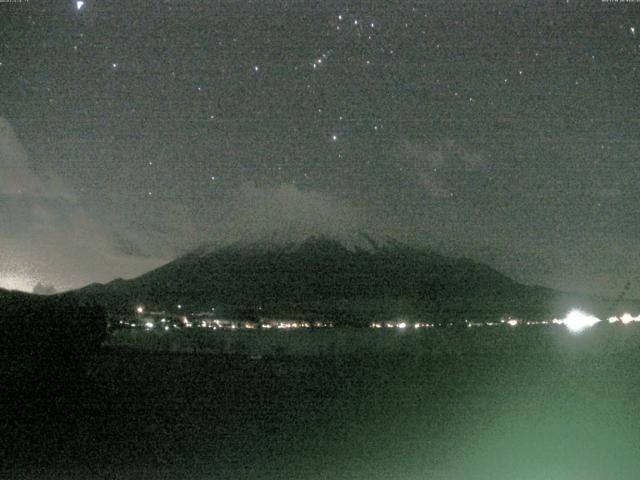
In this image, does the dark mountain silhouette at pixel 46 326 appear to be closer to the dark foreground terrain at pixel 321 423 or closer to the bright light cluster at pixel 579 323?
the dark foreground terrain at pixel 321 423

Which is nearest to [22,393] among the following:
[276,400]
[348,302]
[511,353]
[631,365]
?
[276,400]

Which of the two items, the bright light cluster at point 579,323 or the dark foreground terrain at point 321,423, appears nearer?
the dark foreground terrain at point 321,423

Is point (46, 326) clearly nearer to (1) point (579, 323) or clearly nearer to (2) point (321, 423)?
(2) point (321, 423)

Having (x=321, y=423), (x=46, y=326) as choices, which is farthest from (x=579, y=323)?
(x=321, y=423)

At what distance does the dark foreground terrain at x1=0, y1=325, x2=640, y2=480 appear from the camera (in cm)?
1056

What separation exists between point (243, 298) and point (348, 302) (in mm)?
25921

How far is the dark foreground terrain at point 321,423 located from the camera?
34.7 ft

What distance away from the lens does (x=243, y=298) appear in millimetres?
151625

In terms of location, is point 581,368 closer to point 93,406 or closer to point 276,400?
point 276,400

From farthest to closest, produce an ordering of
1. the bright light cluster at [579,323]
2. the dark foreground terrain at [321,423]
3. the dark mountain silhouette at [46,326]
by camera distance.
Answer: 1. the bright light cluster at [579,323]
2. the dark mountain silhouette at [46,326]
3. the dark foreground terrain at [321,423]

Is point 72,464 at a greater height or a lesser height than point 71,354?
lesser

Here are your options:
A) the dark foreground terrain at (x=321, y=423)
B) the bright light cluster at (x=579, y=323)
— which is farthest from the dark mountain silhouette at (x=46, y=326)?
the bright light cluster at (x=579, y=323)

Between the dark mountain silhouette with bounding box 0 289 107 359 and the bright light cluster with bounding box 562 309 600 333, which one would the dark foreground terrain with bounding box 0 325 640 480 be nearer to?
the dark mountain silhouette with bounding box 0 289 107 359

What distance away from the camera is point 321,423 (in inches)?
552
